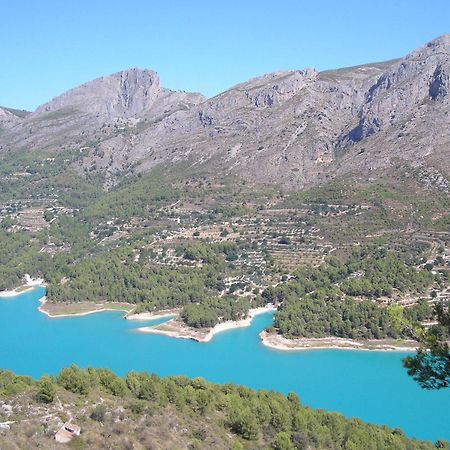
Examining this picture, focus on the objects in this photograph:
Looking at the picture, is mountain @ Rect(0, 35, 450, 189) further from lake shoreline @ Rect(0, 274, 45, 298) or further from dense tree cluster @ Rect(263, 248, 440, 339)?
lake shoreline @ Rect(0, 274, 45, 298)

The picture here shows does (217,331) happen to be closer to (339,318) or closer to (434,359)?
(339,318)

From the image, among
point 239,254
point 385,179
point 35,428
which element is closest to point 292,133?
point 385,179

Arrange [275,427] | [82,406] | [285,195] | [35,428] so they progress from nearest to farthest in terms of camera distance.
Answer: [35,428]
[82,406]
[275,427]
[285,195]

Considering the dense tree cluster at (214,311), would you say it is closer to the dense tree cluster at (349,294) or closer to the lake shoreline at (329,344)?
the dense tree cluster at (349,294)

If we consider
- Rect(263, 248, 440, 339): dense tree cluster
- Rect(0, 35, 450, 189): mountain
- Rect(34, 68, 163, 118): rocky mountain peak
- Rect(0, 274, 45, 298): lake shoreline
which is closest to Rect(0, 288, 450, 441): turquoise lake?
Rect(263, 248, 440, 339): dense tree cluster

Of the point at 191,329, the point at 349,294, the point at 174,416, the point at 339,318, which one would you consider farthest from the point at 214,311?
the point at 174,416

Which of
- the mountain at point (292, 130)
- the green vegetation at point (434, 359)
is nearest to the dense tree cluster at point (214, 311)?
the mountain at point (292, 130)

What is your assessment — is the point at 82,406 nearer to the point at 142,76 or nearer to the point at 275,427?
the point at 275,427
